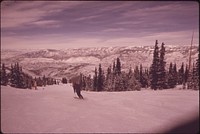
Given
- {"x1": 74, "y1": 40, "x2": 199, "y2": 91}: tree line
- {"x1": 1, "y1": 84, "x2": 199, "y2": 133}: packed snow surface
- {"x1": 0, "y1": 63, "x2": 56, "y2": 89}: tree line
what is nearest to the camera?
{"x1": 1, "y1": 84, "x2": 199, "y2": 133}: packed snow surface

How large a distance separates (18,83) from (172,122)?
17566 millimetres

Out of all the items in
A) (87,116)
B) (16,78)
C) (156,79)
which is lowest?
(156,79)

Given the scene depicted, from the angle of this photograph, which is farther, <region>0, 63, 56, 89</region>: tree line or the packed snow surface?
<region>0, 63, 56, 89</region>: tree line

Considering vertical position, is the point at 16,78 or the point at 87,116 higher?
the point at 87,116

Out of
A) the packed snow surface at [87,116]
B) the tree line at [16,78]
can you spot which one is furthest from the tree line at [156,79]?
the tree line at [16,78]

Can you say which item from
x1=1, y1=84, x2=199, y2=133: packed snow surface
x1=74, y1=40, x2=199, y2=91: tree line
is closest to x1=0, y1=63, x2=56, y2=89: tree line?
x1=74, y1=40, x2=199, y2=91: tree line

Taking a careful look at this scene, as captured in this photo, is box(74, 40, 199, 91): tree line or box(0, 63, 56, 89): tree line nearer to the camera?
box(0, 63, 56, 89): tree line

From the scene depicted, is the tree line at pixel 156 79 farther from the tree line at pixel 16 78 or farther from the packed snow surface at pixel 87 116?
the tree line at pixel 16 78

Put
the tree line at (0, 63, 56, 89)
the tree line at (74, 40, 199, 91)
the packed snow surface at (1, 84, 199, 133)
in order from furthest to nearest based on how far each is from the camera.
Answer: the tree line at (74, 40, 199, 91) → the tree line at (0, 63, 56, 89) → the packed snow surface at (1, 84, 199, 133)

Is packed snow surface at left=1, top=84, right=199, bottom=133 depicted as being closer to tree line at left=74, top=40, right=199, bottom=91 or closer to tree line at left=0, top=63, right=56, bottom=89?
tree line at left=74, top=40, right=199, bottom=91

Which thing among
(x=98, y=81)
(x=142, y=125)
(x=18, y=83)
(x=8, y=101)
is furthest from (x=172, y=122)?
(x=98, y=81)

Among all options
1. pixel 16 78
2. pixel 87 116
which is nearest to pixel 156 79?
pixel 16 78

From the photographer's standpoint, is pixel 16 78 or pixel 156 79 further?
pixel 156 79

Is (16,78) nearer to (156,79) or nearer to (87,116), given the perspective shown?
(156,79)
